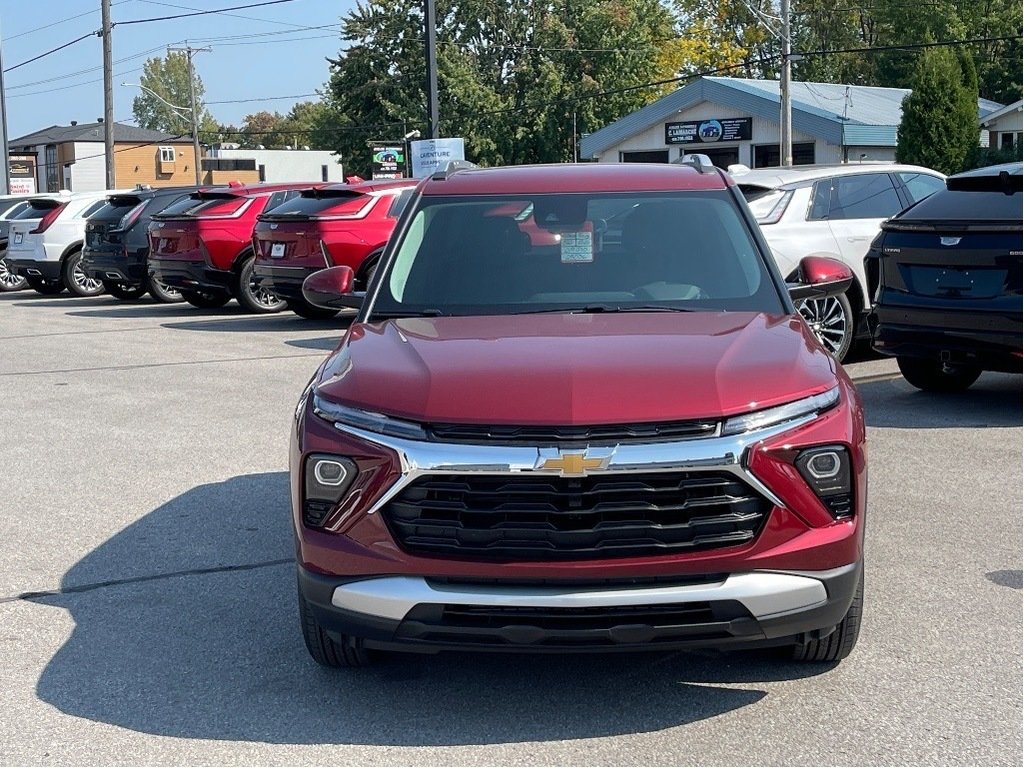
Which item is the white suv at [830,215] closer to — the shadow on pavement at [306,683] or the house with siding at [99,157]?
the shadow on pavement at [306,683]

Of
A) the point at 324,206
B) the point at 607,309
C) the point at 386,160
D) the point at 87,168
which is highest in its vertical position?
the point at 87,168

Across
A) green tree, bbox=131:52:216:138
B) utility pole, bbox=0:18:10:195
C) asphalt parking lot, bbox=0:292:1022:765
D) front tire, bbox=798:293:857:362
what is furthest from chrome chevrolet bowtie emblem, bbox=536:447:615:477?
green tree, bbox=131:52:216:138

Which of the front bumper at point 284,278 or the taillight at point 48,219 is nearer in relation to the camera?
the front bumper at point 284,278

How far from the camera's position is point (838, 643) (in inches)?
174

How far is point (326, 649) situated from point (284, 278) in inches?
479

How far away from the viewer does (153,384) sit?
1185cm

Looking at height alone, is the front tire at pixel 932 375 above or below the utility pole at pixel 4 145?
below

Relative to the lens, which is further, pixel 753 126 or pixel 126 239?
pixel 753 126

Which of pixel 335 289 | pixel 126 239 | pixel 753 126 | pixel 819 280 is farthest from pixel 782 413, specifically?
pixel 753 126

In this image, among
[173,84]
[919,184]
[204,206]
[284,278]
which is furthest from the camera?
[173,84]

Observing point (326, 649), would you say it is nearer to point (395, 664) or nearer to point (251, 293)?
point (395, 664)

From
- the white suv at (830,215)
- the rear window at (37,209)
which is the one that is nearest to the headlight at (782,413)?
the white suv at (830,215)

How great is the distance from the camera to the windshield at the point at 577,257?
5273 millimetres

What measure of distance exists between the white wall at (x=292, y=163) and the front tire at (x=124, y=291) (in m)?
82.9
